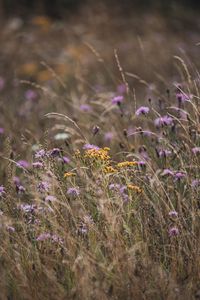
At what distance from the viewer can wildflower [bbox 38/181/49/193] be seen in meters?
2.88

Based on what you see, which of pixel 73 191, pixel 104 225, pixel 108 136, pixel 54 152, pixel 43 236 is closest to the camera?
pixel 43 236

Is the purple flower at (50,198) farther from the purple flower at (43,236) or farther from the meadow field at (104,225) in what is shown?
the purple flower at (43,236)

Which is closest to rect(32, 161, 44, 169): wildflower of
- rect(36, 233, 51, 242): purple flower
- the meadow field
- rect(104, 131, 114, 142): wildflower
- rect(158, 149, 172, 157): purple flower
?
the meadow field

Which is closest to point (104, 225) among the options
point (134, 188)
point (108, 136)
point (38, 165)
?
point (134, 188)

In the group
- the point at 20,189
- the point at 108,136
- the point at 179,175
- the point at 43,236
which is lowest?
the point at 108,136

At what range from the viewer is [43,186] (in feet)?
9.59

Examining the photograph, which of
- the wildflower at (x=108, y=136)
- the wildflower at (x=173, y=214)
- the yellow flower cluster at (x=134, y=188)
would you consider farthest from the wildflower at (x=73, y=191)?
the wildflower at (x=108, y=136)

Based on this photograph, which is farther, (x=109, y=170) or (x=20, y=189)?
(x=20, y=189)

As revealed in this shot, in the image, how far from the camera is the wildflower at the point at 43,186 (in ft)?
9.45

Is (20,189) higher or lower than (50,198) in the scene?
lower

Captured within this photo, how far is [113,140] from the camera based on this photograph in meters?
4.10

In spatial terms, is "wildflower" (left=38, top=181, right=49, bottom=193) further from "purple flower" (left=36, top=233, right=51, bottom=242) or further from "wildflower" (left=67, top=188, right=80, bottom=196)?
"purple flower" (left=36, top=233, right=51, bottom=242)

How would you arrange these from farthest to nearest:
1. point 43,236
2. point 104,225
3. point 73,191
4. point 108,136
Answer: point 108,136 → point 73,191 → point 104,225 → point 43,236

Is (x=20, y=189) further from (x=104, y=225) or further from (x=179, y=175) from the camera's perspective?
(x=179, y=175)
